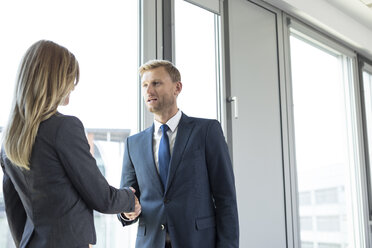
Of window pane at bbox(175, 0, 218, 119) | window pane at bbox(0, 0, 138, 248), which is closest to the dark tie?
window pane at bbox(0, 0, 138, 248)

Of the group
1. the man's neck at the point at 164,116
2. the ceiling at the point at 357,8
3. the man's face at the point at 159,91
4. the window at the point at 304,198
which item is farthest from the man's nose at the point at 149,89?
the ceiling at the point at 357,8

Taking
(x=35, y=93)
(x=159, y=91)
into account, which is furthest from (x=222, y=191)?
(x=35, y=93)

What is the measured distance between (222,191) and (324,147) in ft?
9.95

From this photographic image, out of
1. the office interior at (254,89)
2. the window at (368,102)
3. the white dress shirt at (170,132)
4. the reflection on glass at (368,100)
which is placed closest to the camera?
the white dress shirt at (170,132)

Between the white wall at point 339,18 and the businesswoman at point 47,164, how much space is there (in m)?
2.82

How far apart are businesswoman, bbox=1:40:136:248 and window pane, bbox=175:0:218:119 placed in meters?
1.53

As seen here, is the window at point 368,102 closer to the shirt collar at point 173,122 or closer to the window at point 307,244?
the window at point 307,244

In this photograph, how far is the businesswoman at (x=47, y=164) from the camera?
127 cm

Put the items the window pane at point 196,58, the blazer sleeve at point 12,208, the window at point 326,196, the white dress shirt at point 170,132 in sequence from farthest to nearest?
the window at point 326,196
the window pane at point 196,58
the white dress shirt at point 170,132
the blazer sleeve at point 12,208

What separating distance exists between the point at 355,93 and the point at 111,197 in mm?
4253

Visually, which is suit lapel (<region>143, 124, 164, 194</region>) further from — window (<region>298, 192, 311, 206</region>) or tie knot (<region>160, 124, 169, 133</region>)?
window (<region>298, 192, 311, 206</region>)

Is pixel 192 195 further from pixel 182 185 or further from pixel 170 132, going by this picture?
pixel 170 132

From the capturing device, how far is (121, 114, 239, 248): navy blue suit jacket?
5.74 feet

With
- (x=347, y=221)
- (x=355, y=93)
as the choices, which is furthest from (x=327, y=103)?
(x=347, y=221)
